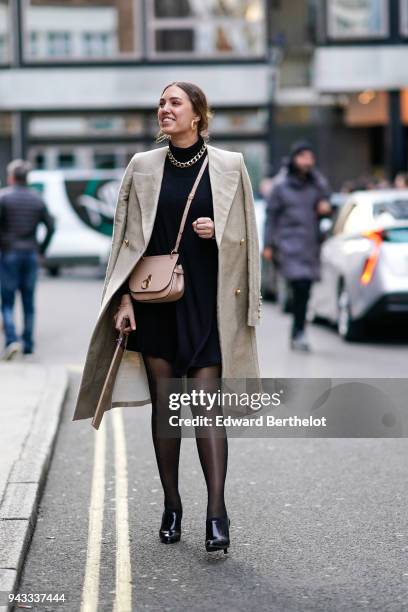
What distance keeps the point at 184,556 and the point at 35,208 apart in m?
8.04

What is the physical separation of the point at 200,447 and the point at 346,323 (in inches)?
356

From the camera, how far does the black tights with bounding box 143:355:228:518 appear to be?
5.52 m

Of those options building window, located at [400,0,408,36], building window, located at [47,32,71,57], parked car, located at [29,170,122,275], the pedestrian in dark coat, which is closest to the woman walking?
the pedestrian in dark coat

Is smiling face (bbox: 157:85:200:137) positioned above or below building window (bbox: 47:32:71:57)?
below

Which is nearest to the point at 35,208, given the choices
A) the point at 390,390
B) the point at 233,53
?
the point at 390,390

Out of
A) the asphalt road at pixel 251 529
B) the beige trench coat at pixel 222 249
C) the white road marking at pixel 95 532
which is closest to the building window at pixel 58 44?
the asphalt road at pixel 251 529

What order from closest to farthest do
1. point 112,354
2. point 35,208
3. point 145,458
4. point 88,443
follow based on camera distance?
point 112,354, point 145,458, point 88,443, point 35,208

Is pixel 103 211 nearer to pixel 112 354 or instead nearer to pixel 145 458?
→ pixel 145 458

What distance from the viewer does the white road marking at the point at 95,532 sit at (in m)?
5.05

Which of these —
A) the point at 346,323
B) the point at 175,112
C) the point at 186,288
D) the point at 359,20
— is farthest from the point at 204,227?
the point at 359,20

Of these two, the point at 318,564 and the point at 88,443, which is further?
the point at 88,443

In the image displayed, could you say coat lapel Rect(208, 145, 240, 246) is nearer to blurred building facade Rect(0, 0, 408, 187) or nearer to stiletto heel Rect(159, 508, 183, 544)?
stiletto heel Rect(159, 508, 183, 544)

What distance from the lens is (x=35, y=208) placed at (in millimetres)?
13234

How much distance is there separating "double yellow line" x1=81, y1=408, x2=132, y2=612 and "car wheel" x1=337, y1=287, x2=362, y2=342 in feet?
18.9
